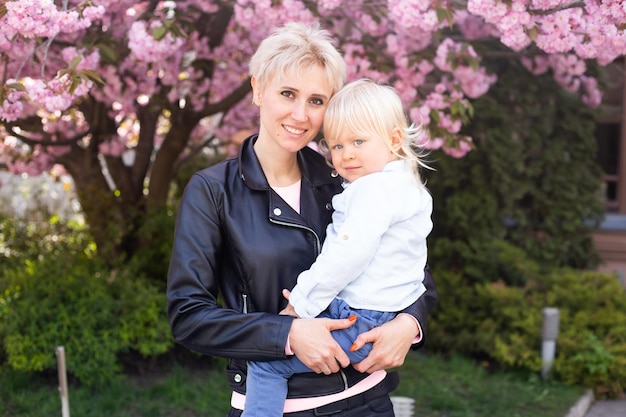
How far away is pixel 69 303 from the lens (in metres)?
4.64

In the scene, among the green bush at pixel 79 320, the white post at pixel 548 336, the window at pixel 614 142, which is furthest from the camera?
the window at pixel 614 142

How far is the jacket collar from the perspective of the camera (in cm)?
202

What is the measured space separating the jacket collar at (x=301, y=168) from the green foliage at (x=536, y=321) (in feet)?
10.8

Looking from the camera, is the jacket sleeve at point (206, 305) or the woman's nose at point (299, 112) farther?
the woman's nose at point (299, 112)

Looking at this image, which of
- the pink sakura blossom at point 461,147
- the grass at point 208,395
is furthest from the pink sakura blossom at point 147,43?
the grass at point 208,395

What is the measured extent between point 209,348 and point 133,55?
249 centimetres

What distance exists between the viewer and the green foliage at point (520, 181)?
5809mm

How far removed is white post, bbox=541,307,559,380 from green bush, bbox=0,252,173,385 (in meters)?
2.43

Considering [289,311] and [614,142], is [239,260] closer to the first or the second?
[289,311]

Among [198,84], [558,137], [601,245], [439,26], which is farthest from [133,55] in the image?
[601,245]

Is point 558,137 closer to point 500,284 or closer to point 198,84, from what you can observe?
point 500,284

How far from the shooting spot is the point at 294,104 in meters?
1.97

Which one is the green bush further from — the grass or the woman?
the woman

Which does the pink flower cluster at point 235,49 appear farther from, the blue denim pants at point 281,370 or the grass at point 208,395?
the grass at point 208,395
